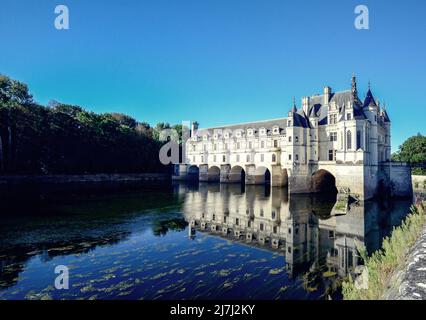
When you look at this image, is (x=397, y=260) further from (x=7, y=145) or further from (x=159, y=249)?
(x=7, y=145)

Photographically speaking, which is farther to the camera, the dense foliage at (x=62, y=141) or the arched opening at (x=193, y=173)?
the arched opening at (x=193, y=173)

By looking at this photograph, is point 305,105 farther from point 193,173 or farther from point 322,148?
point 193,173

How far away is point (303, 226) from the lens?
20.5 metres

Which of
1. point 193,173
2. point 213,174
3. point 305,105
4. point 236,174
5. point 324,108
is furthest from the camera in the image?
point 193,173

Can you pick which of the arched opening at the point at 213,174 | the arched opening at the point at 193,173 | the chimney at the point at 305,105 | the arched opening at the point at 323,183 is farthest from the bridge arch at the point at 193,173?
the arched opening at the point at 323,183

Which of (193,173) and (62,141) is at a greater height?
(62,141)

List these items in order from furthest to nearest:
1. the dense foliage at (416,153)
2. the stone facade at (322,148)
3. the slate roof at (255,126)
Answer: the slate roof at (255,126), the dense foliage at (416,153), the stone facade at (322,148)

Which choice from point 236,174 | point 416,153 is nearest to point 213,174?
point 236,174

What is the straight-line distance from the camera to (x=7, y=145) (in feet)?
160

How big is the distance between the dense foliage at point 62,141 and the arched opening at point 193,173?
9586 millimetres

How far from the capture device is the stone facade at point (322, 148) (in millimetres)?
32531

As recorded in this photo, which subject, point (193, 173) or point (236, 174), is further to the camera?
point (193, 173)

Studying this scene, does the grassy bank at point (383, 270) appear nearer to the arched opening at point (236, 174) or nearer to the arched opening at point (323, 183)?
the arched opening at point (323, 183)

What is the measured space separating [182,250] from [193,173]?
169ft
